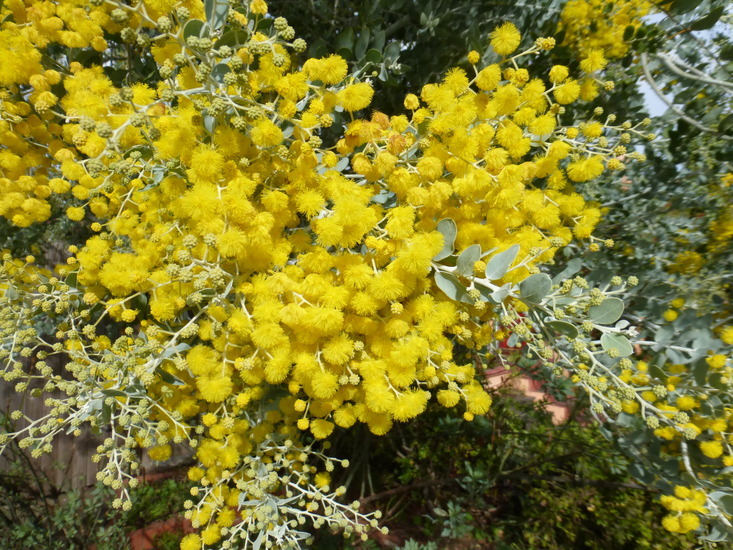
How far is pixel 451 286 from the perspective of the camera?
1.17 metres

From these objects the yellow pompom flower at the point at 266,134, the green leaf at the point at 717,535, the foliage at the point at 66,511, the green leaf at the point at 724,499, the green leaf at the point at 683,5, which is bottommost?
the foliage at the point at 66,511

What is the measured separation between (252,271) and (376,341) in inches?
17.3

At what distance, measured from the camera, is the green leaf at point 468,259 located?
1.09 meters

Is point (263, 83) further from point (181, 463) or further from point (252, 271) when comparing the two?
point (181, 463)

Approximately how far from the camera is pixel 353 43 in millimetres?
1648

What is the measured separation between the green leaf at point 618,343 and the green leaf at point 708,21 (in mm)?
1180

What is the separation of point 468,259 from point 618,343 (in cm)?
55

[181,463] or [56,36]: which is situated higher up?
[56,36]

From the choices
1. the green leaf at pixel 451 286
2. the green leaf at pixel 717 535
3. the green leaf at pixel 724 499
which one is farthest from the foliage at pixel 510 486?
the green leaf at pixel 451 286

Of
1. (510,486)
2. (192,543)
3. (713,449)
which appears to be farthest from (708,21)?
(510,486)

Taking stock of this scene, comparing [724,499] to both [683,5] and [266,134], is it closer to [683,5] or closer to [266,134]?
[683,5]

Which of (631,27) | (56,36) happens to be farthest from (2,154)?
(631,27)

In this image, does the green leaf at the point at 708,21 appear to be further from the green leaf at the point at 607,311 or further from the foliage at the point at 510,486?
the foliage at the point at 510,486

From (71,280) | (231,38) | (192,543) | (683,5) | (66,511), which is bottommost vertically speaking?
(66,511)
